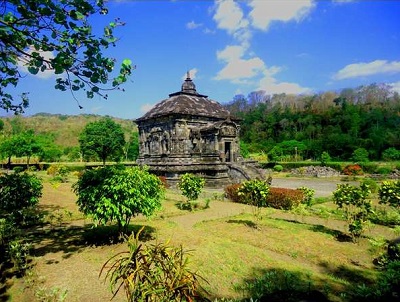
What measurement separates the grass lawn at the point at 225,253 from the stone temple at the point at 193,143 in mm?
10520

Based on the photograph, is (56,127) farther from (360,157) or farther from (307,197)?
(307,197)

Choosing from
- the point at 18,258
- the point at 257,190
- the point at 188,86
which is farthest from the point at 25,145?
the point at 18,258

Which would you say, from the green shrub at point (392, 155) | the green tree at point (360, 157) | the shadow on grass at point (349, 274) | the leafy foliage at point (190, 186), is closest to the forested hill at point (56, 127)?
the green tree at point (360, 157)

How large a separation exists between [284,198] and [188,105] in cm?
1396

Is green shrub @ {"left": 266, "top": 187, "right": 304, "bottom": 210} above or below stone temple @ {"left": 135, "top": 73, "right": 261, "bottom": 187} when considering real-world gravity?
below

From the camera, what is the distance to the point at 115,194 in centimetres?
898

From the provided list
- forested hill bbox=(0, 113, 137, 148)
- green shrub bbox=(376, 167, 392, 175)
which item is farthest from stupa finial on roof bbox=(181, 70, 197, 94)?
forested hill bbox=(0, 113, 137, 148)

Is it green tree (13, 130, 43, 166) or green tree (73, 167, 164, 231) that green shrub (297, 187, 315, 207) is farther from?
green tree (13, 130, 43, 166)

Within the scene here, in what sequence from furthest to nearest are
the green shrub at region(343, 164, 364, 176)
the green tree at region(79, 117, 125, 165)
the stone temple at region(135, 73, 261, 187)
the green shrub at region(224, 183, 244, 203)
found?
the green tree at region(79, 117, 125, 165), the green shrub at region(343, 164, 364, 176), the stone temple at region(135, 73, 261, 187), the green shrub at region(224, 183, 244, 203)

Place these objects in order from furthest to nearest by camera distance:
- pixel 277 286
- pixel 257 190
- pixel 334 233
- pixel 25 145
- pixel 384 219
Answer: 1. pixel 25 145
2. pixel 257 190
3. pixel 384 219
4. pixel 334 233
5. pixel 277 286

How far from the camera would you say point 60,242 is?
9984mm

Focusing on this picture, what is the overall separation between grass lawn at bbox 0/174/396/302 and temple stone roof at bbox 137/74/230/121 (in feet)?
43.5

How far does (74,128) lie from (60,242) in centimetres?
12121

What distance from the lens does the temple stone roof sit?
26312 millimetres
